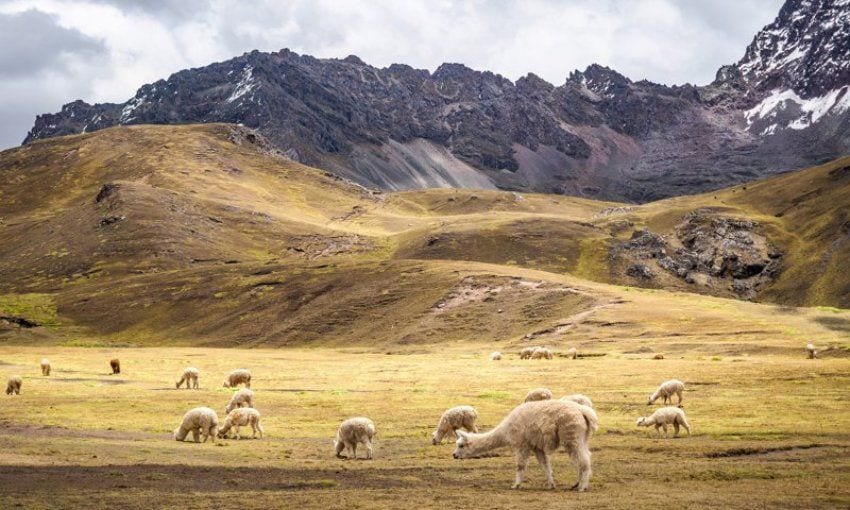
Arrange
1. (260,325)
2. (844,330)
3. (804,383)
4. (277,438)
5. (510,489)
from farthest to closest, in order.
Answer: (260,325), (844,330), (804,383), (277,438), (510,489)

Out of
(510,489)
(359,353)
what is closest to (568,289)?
(359,353)

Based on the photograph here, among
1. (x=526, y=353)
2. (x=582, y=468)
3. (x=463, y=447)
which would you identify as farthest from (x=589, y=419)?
(x=526, y=353)

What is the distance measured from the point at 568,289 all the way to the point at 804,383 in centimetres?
8155

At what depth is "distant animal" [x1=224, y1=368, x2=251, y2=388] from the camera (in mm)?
63594

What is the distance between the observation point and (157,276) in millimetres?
189500

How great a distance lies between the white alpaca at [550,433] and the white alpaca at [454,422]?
9515 millimetres

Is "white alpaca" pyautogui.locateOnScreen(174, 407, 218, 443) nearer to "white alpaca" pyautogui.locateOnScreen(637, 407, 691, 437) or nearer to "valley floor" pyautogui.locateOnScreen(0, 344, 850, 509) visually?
"valley floor" pyautogui.locateOnScreen(0, 344, 850, 509)

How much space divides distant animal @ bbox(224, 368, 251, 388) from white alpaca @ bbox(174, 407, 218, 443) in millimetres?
25941

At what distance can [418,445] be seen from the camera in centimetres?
3597

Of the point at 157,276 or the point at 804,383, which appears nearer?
the point at 804,383

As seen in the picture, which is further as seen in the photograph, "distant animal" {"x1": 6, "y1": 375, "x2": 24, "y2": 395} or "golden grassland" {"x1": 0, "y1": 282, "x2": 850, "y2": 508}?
"distant animal" {"x1": 6, "y1": 375, "x2": 24, "y2": 395}

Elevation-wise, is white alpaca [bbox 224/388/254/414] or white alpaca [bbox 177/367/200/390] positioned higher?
white alpaca [bbox 177/367/200/390]

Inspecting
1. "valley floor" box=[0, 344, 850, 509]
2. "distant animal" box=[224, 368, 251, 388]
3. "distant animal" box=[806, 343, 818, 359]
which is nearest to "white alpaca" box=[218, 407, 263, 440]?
"valley floor" box=[0, 344, 850, 509]

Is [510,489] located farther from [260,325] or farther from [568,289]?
[260,325]
